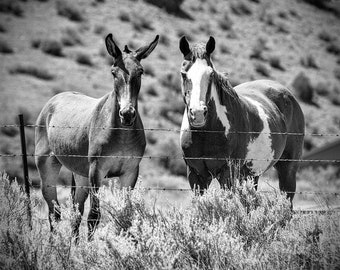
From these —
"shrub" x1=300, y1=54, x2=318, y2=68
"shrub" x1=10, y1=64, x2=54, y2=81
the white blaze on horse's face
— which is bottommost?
"shrub" x1=300, y1=54, x2=318, y2=68

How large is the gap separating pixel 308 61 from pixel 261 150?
21862 mm

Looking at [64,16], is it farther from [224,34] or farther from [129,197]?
[129,197]

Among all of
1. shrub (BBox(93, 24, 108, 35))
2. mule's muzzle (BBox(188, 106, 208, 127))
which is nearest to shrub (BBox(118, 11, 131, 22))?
shrub (BBox(93, 24, 108, 35))

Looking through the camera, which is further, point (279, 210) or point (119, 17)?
point (119, 17)

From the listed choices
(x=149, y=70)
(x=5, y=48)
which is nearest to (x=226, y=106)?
(x=149, y=70)

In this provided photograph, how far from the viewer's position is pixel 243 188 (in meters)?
6.19

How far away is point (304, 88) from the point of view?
2422 cm

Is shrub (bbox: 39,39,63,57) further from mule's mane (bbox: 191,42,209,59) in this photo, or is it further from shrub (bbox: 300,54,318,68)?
mule's mane (bbox: 191,42,209,59)

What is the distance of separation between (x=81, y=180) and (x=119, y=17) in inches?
824

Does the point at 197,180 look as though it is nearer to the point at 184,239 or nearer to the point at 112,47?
the point at 184,239

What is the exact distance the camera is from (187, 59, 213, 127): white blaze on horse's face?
6.03 metres

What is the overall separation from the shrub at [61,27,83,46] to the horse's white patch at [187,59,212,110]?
19077 mm

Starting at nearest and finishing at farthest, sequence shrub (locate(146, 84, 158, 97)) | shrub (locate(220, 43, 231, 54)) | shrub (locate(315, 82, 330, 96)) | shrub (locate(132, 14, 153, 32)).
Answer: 1. shrub (locate(146, 84, 158, 97))
2. shrub (locate(315, 82, 330, 96))
3. shrub (locate(220, 43, 231, 54))
4. shrub (locate(132, 14, 153, 32))

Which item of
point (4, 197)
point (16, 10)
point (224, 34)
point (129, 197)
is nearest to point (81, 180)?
point (4, 197)
